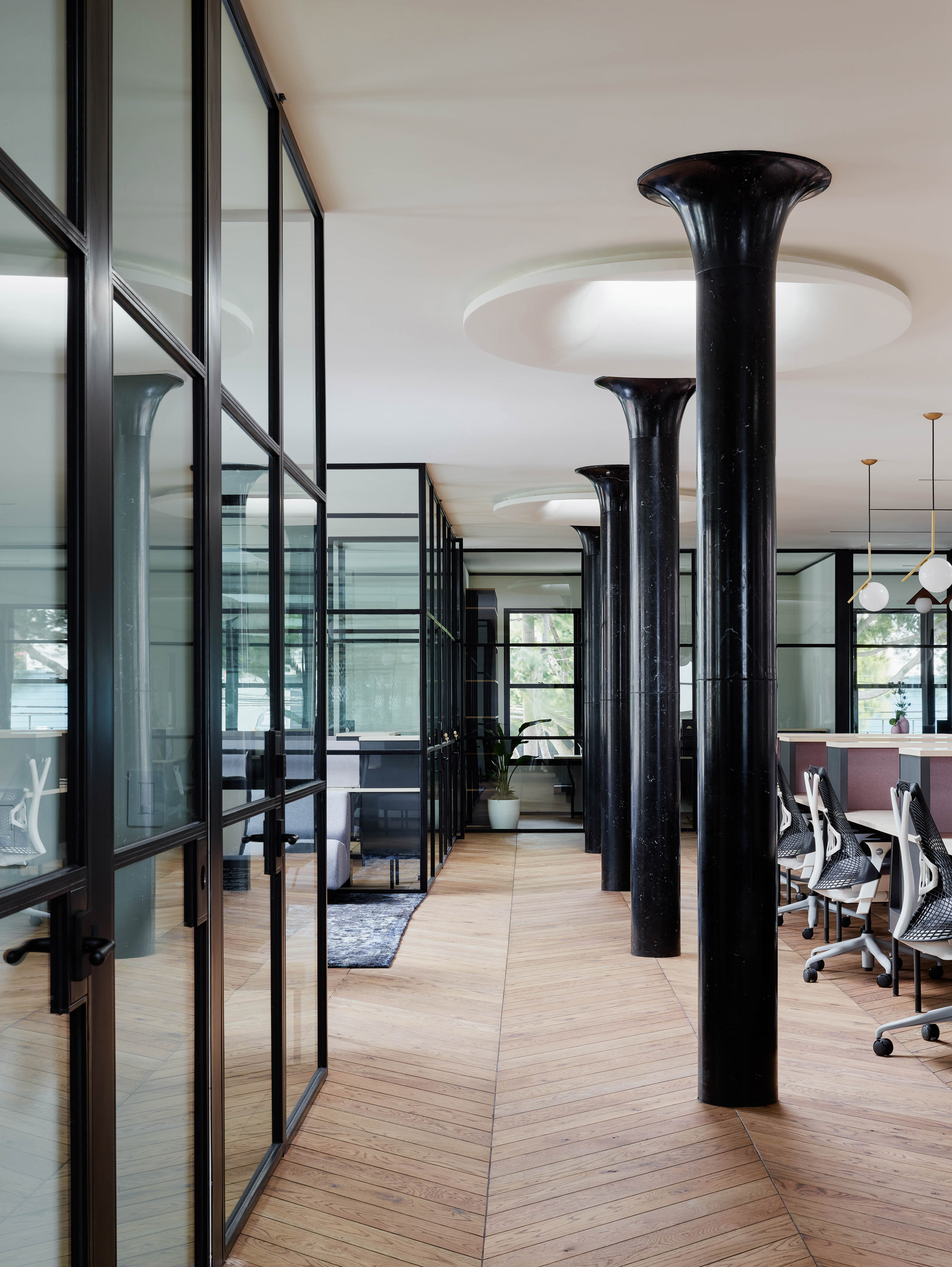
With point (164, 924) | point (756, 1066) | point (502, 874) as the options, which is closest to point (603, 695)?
point (502, 874)

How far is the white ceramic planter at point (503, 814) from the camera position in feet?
38.0

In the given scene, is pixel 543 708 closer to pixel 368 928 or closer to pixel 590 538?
pixel 590 538

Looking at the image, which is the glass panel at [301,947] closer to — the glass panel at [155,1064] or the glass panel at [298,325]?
the glass panel at [155,1064]

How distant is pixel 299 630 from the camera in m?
3.37

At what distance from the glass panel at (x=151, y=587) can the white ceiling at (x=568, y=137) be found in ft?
4.03

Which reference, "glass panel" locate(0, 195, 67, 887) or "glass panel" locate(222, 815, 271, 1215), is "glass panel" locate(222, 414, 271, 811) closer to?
"glass panel" locate(222, 815, 271, 1215)

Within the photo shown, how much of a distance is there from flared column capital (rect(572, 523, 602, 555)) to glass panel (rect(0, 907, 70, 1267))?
8886 millimetres

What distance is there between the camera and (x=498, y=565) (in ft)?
39.1

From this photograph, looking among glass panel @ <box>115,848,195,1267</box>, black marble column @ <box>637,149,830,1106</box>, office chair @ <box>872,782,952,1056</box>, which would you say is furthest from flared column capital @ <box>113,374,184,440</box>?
office chair @ <box>872,782,952,1056</box>

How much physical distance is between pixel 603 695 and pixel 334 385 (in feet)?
11.0

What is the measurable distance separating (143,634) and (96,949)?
0.56 m

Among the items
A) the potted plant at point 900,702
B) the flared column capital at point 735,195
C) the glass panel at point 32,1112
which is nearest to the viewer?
the glass panel at point 32,1112

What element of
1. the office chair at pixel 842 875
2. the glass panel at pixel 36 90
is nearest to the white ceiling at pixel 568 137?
the glass panel at pixel 36 90

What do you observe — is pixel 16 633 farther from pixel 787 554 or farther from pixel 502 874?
pixel 787 554
